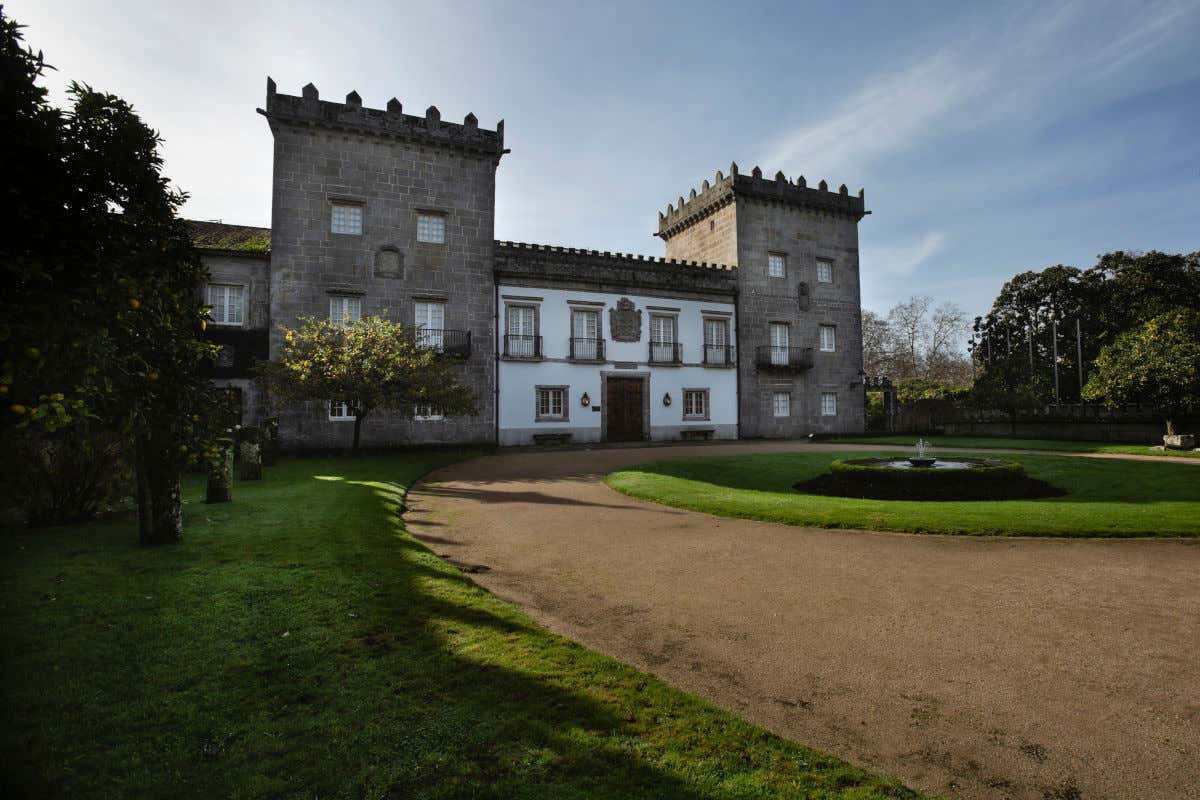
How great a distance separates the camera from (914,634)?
4188 mm

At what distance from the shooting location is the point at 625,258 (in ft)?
90.5

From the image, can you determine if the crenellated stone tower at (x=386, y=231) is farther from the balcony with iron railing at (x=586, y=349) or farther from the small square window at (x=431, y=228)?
the balcony with iron railing at (x=586, y=349)

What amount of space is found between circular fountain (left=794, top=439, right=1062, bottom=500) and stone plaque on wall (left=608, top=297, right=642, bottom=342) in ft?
52.5

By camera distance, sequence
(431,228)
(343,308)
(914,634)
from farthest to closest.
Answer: (431,228)
(343,308)
(914,634)

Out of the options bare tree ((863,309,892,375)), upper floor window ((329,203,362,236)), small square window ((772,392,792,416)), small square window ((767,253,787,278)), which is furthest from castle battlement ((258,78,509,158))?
bare tree ((863,309,892,375))

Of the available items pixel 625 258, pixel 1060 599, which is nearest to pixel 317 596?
pixel 1060 599

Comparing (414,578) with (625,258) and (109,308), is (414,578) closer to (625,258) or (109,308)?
(109,308)

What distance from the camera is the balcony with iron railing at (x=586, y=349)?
2607cm

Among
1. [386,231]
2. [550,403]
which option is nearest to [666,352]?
[550,403]

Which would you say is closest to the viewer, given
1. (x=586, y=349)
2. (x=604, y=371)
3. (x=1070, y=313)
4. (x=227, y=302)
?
(x=227, y=302)

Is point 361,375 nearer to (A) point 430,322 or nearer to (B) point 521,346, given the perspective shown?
(A) point 430,322

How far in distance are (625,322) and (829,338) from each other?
40.7 ft

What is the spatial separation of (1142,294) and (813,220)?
82.2ft

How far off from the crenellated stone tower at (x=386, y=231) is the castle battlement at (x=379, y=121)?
0.04m
